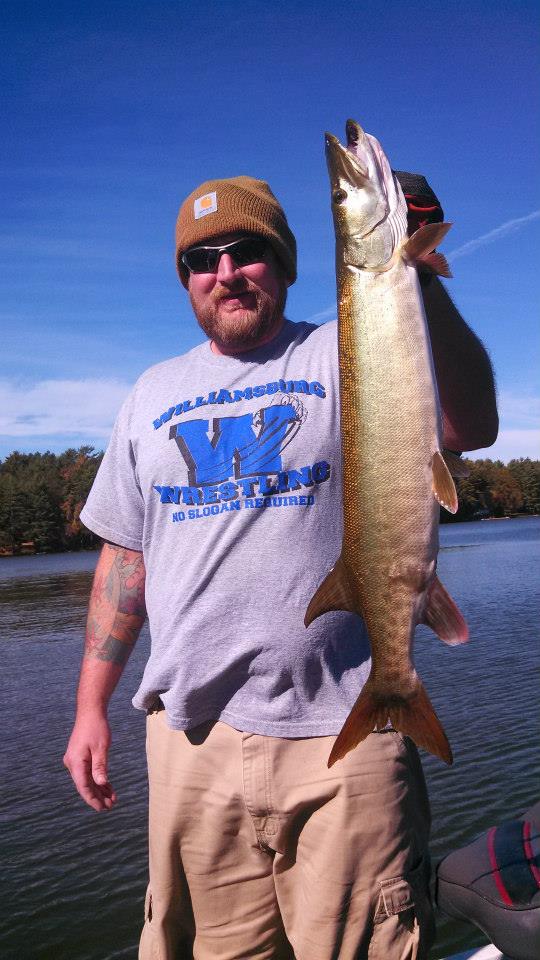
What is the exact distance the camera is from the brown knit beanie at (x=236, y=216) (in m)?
3.22

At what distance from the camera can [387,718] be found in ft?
8.33

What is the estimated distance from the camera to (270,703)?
2.90 metres

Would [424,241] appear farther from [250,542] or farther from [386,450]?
[250,542]

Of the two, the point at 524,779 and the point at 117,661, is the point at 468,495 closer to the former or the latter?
the point at 524,779

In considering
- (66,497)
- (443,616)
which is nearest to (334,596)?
(443,616)

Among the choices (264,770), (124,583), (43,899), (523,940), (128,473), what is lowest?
(43,899)

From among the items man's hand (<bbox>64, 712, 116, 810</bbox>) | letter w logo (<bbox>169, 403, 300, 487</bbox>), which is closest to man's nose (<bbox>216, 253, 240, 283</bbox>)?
letter w logo (<bbox>169, 403, 300, 487</bbox>)

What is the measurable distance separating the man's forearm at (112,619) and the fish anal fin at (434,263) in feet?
5.95

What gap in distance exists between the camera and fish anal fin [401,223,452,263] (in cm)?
232

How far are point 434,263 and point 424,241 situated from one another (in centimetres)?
9

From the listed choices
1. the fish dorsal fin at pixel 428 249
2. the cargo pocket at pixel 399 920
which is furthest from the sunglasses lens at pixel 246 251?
the cargo pocket at pixel 399 920

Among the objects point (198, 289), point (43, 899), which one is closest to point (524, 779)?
point (43, 899)

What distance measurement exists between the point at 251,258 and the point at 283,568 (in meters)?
1.23

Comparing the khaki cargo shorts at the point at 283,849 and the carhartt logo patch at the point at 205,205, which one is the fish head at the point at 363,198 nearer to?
the carhartt logo patch at the point at 205,205
